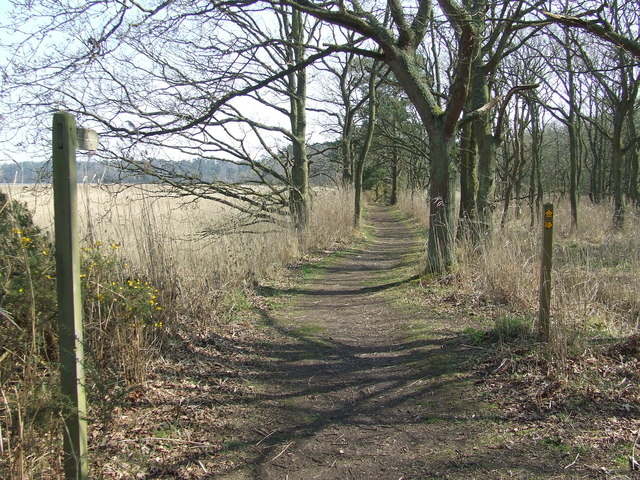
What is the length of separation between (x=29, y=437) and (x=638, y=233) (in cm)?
964

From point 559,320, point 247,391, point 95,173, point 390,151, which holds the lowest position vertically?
point 247,391

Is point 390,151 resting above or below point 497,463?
above

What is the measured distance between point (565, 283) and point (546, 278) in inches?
50.5

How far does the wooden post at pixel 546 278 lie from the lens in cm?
422

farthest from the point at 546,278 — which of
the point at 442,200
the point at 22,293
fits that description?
the point at 22,293

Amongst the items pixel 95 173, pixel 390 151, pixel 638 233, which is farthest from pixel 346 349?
pixel 390 151

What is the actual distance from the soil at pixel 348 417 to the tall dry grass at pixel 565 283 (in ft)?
1.96

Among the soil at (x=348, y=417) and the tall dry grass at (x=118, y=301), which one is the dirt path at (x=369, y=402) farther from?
the tall dry grass at (x=118, y=301)

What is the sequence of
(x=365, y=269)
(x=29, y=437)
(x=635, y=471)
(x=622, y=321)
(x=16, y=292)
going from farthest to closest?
(x=365, y=269)
(x=622, y=321)
(x=16, y=292)
(x=635, y=471)
(x=29, y=437)

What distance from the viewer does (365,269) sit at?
34.1ft

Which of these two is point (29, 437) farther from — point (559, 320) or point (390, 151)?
point (390, 151)

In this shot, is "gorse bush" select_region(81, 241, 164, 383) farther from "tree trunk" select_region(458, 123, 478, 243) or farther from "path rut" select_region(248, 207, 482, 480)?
"tree trunk" select_region(458, 123, 478, 243)

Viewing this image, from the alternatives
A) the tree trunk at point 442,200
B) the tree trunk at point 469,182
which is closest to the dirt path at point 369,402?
the tree trunk at point 442,200

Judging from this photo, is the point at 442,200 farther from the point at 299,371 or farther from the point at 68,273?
the point at 68,273
